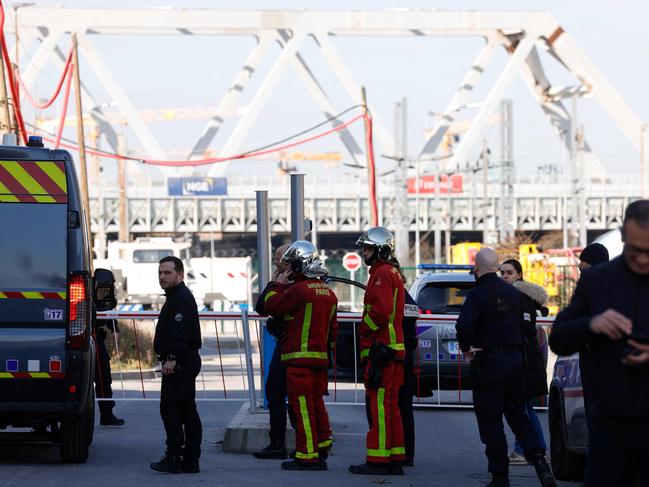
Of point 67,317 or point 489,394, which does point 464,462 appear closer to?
point 489,394

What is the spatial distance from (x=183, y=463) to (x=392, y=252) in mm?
2197

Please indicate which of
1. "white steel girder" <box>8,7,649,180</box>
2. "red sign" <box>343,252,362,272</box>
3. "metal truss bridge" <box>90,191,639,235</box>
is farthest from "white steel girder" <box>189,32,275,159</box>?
"red sign" <box>343,252,362,272</box>

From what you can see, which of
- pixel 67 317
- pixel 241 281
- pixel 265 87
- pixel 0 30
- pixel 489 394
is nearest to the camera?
pixel 489 394

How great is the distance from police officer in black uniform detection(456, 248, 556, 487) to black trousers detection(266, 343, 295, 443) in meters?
2.34

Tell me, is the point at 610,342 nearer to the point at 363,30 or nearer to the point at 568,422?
the point at 568,422

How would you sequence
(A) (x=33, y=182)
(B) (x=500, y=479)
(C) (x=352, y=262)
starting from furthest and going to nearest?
1. (C) (x=352, y=262)
2. (A) (x=33, y=182)
3. (B) (x=500, y=479)

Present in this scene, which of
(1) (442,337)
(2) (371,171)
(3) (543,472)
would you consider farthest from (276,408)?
(2) (371,171)

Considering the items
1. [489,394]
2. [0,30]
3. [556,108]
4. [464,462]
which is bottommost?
[464,462]

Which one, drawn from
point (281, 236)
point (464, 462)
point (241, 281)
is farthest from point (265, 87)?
point (464, 462)

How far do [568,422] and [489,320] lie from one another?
82 cm

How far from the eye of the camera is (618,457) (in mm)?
5402

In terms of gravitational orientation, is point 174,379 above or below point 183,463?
above

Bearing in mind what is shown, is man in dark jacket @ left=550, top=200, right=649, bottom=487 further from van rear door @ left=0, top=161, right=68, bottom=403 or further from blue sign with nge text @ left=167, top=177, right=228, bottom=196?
blue sign with nge text @ left=167, top=177, right=228, bottom=196

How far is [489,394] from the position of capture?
8.94 metres
